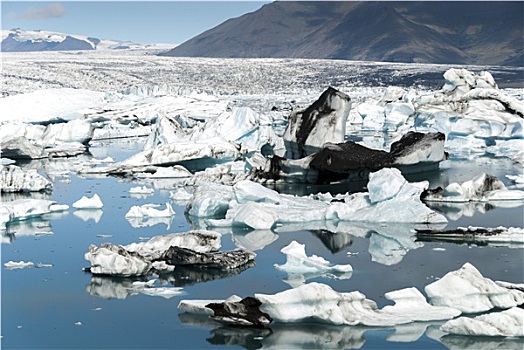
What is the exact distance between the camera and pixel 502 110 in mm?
16797

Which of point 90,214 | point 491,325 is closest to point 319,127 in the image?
point 90,214

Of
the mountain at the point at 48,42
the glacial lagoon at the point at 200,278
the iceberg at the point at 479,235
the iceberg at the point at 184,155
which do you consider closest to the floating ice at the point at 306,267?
the glacial lagoon at the point at 200,278

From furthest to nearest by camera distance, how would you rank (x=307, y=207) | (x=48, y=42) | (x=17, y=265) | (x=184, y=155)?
(x=48, y=42) → (x=184, y=155) → (x=307, y=207) → (x=17, y=265)

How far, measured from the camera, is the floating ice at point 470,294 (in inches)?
214

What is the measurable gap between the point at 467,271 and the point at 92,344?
253cm

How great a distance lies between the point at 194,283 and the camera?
20.9 feet

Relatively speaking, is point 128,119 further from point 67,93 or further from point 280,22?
point 280,22

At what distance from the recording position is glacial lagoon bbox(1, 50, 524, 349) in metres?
5.01

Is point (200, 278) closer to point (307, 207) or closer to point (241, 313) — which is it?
point (241, 313)

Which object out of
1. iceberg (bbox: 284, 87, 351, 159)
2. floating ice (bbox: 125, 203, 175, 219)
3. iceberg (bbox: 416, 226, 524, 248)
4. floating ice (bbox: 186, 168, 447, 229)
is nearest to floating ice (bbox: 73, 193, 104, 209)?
floating ice (bbox: 125, 203, 175, 219)

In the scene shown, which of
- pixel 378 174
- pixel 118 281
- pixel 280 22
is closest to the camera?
pixel 118 281

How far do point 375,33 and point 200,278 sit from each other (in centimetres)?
10476

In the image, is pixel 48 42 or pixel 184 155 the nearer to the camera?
pixel 184 155

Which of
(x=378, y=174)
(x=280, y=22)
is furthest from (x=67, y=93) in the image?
(x=280, y=22)
